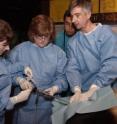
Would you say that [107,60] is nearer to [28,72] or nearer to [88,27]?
[88,27]

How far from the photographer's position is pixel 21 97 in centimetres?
185

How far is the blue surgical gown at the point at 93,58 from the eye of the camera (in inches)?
76.1

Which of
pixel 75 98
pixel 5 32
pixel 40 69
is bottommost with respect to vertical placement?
pixel 75 98

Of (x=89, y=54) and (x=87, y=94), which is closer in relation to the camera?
(x=87, y=94)

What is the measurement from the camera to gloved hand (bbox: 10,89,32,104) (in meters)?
1.83

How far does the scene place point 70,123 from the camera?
6.29 ft

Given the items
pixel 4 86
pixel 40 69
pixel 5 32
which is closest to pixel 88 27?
pixel 40 69

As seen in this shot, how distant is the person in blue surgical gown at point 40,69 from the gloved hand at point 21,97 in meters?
0.12

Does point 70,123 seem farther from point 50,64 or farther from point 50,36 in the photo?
point 50,36

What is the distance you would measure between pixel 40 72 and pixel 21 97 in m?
0.23

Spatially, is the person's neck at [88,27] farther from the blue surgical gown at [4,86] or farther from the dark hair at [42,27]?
the blue surgical gown at [4,86]

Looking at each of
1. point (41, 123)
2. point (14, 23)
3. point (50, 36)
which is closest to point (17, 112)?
point (41, 123)

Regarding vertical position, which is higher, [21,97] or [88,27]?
[88,27]

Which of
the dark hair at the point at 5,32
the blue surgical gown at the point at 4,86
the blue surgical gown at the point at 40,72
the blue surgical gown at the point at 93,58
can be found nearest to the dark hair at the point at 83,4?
the blue surgical gown at the point at 93,58
